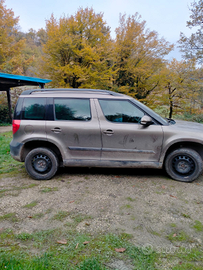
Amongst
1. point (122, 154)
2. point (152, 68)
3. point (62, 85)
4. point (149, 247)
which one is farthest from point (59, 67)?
point (149, 247)

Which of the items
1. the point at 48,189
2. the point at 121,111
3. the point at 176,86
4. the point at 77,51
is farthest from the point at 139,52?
the point at 48,189

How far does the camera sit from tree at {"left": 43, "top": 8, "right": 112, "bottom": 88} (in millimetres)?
11102

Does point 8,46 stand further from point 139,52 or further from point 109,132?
point 109,132

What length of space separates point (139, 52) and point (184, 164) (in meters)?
12.7

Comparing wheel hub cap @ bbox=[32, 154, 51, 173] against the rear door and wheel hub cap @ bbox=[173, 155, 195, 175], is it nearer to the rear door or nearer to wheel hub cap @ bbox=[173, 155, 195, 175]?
the rear door

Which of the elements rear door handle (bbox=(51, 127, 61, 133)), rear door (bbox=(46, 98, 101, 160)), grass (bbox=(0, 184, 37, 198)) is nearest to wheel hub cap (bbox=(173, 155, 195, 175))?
rear door (bbox=(46, 98, 101, 160))

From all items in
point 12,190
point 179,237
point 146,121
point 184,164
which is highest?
point 146,121

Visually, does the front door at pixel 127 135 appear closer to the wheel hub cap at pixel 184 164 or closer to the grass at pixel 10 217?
the wheel hub cap at pixel 184 164

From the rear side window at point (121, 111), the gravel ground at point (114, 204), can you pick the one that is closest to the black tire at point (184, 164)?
the gravel ground at point (114, 204)

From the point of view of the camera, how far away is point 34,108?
3.82 meters

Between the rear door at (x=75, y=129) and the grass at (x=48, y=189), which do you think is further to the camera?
the rear door at (x=75, y=129)

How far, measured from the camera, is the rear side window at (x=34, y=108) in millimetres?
3809

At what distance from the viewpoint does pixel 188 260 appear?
1.86 meters

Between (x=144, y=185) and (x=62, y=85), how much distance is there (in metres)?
10.0
